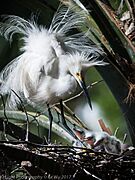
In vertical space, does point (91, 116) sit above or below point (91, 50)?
below

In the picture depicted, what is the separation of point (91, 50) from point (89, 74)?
202 cm

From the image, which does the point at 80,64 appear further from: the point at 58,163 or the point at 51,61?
the point at 58,163

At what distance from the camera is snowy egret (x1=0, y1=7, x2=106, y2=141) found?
90.7 inches

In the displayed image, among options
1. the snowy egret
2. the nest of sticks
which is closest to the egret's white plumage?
→ the snowy egret

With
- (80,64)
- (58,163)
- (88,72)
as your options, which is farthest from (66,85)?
(88,72)

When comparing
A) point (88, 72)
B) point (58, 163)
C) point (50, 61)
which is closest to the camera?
point (58, 163)

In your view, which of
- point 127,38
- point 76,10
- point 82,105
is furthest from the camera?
point 82,105

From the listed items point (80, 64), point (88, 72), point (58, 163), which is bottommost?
point (88, 72)

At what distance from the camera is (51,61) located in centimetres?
230

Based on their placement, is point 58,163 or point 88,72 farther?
point 88,72

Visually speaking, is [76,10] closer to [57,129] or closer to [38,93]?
[38,93]

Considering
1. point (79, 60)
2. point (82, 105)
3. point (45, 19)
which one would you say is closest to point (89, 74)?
point (82, 105)

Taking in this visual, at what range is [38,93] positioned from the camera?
2.38 metres

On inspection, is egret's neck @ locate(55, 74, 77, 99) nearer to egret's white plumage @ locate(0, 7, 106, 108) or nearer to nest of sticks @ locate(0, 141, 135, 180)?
egret's white plumage @ locate(0, 7, 106, 108)
